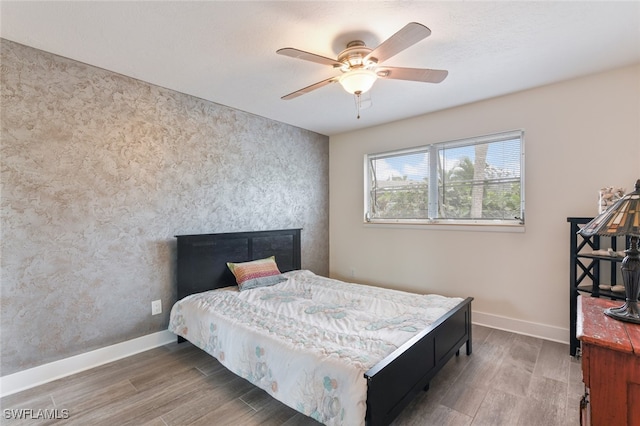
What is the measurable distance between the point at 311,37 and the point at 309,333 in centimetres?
207

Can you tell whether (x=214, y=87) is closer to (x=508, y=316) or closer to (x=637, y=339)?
(x=637, y=339)

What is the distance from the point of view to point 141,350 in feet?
9.16

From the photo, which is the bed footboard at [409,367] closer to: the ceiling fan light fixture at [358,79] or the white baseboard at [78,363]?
the ceiling fan light fixture at [358,79]

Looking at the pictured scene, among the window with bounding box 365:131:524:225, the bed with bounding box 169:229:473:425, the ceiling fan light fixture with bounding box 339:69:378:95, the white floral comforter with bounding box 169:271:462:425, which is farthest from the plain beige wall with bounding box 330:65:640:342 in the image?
the ceiling fan light fixture with bounding box 339:69:378:95

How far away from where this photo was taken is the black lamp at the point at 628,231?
4.04ft

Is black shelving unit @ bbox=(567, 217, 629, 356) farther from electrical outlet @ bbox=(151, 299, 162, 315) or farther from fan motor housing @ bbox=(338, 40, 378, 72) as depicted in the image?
electrical outlet @ bbox=(151, 299, 162, 315)

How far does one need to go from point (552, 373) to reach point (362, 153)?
10.8 ft

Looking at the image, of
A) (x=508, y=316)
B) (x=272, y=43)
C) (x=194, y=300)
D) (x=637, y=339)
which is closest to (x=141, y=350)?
(x=194, y=300)

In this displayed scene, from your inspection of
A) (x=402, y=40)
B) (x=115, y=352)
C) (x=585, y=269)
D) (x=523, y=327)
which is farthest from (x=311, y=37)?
(x=523, y=327)

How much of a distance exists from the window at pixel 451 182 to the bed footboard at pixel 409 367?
4.62ft

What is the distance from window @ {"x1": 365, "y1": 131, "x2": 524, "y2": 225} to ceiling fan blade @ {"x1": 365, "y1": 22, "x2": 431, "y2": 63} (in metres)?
2.15

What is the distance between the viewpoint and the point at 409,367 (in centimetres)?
180

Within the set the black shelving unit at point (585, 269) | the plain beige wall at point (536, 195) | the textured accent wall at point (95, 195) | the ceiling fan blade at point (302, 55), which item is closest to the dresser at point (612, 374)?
the black shelving unit at point (585, 269)

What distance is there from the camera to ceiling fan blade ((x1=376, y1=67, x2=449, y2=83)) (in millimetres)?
1999
